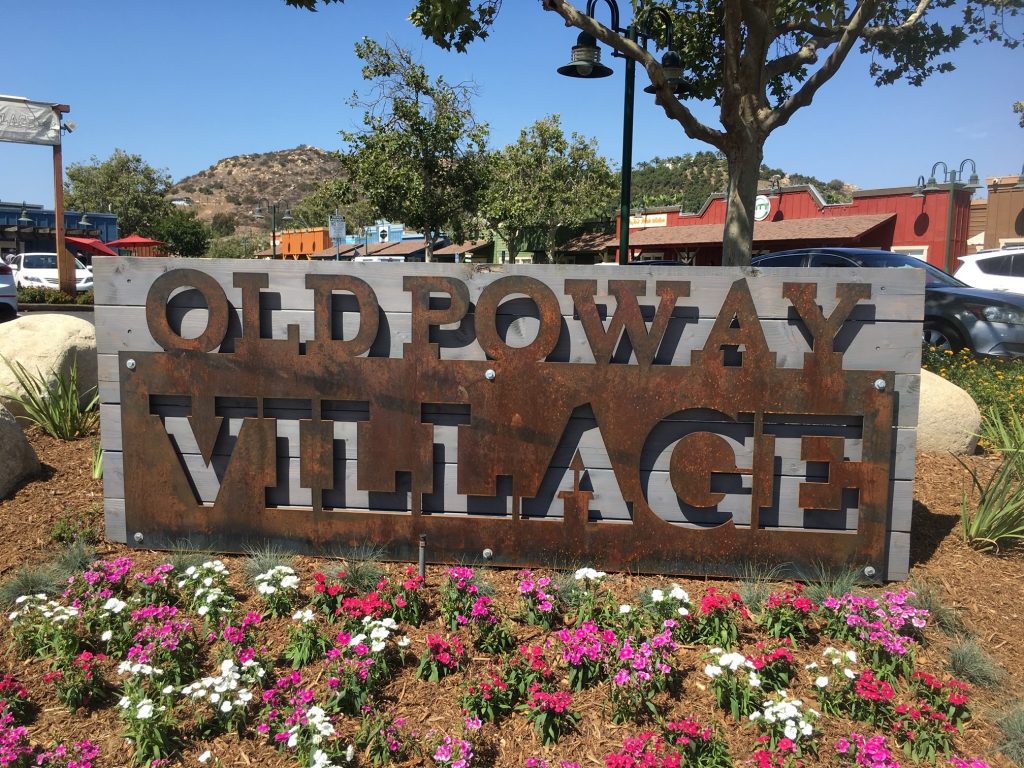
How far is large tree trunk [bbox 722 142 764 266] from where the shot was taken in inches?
298

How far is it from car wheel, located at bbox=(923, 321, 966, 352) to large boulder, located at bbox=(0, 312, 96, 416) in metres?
9.56

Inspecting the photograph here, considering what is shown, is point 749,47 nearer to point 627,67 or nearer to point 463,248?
point 627,67

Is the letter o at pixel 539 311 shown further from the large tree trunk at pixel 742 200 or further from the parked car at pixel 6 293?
the parked car at pixel 6 293

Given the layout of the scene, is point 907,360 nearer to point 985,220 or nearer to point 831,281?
point 831,281

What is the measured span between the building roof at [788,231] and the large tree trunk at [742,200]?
19.2 meters

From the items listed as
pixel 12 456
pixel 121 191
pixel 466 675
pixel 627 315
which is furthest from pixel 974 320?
pixel 121 191

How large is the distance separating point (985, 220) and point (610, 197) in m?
16.6

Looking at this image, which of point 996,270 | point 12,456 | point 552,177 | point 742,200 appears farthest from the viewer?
point 552,177

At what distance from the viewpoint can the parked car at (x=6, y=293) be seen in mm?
14531

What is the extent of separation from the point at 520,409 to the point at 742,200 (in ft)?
15.6

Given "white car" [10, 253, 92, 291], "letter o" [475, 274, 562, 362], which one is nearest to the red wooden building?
"white car" [10, 253, 92, 291]

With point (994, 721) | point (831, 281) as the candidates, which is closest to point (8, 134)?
point (831, 281)

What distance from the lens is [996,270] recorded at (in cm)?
1400

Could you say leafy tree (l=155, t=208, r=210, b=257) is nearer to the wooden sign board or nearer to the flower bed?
the wooden sign board
